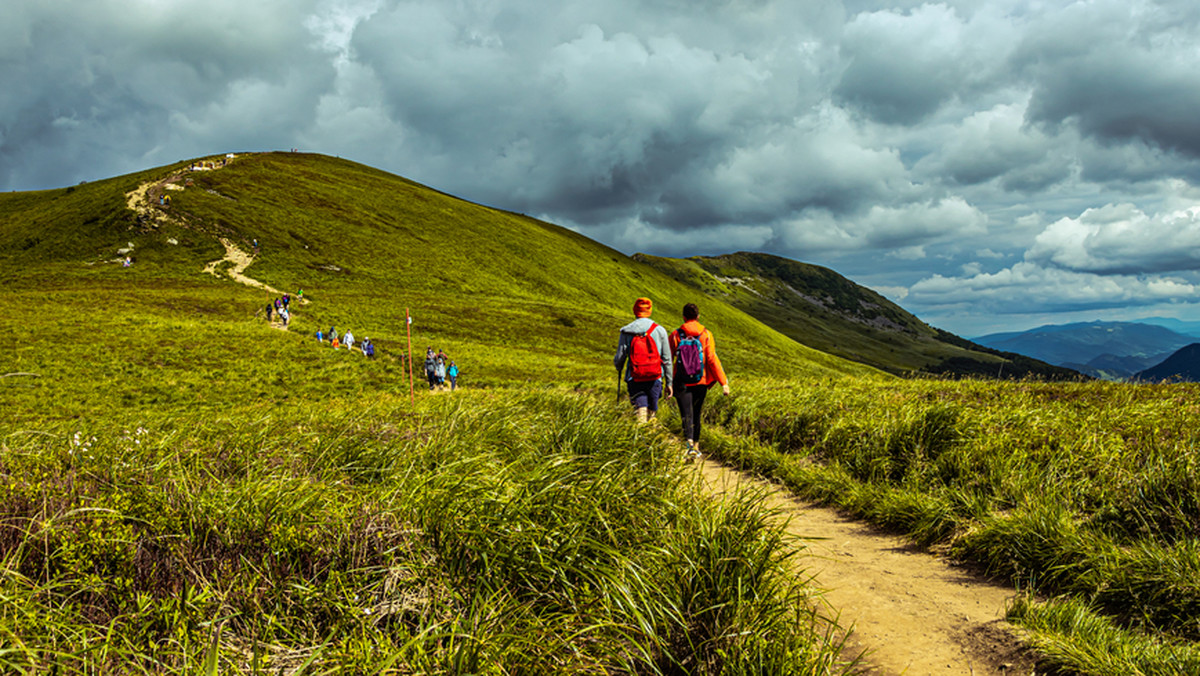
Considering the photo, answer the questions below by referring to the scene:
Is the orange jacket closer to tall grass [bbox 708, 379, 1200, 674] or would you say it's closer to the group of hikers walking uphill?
the group of hikers walking uphill

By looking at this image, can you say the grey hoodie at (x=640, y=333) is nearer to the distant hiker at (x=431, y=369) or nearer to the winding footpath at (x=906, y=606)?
the winding footpath at (x=906, y=606)

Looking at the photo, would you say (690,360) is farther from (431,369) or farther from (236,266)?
(236,266)

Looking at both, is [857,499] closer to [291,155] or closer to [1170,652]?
[1170,652]

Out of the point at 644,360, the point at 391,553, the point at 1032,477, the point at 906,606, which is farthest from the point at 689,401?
the point at 391,553

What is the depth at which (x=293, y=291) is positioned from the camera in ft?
163

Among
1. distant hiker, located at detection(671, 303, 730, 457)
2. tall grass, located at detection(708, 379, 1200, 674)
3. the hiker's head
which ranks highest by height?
the hiker's head

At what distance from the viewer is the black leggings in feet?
29.5

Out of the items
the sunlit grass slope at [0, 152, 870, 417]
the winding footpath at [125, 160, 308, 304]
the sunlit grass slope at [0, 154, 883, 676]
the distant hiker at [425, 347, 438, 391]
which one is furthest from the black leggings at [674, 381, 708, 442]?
the winding footpath at [125, 160, 308, 304]

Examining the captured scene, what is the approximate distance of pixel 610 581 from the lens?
3.27 metres

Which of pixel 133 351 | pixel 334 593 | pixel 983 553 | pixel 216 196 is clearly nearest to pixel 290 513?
pixel 334 593

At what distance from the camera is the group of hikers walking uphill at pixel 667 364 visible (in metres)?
8.77

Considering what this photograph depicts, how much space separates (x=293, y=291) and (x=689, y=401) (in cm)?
5012

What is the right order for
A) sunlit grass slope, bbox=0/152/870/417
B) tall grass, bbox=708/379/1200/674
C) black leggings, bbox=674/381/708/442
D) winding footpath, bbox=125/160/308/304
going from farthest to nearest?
winding footpath, bbox=125/160/308/304 → sunlit grass slope, bbox=0/152/870/417 → black leggings, bbox=674/381/708/442 → tall grass, bbox=708/379/1200/674

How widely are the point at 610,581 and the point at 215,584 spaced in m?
2.25
